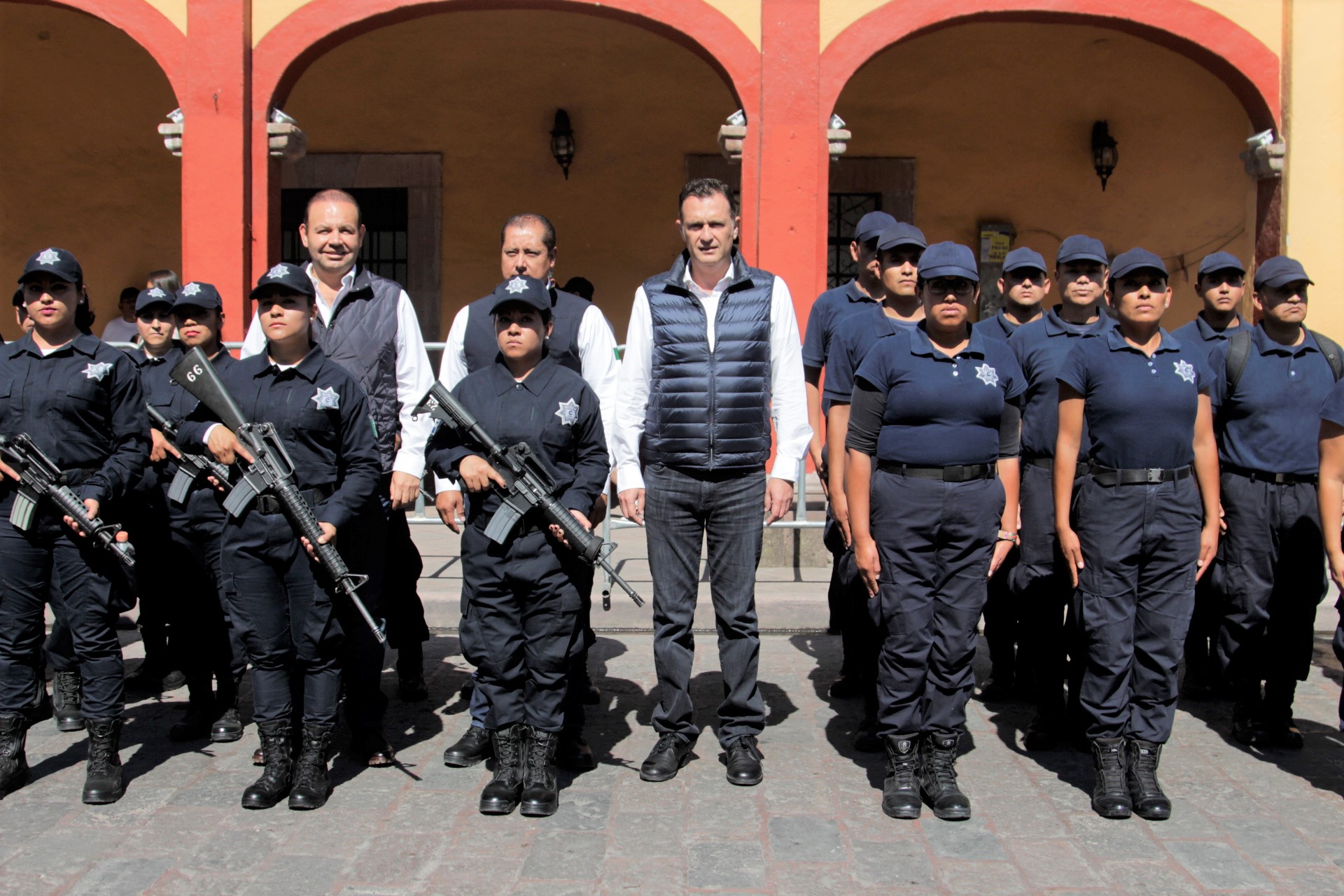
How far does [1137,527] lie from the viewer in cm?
433

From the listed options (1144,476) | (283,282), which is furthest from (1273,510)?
(283,282)

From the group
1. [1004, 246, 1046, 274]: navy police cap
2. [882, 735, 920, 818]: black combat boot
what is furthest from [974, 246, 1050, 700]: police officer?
[882, 735, 920, 818]: black combat boot

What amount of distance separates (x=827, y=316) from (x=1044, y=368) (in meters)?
0.99

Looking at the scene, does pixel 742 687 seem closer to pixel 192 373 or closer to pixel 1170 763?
pixel 1170 763

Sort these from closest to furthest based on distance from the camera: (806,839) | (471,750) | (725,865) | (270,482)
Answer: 1. (725,865)
2. (806,839)
3. (270,482)
4. (471,750)

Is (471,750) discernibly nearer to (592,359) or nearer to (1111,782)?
(592,359)

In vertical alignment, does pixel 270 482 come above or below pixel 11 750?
above

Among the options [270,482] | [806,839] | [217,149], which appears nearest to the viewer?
[806,839]

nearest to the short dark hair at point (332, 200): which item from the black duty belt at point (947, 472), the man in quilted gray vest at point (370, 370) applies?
the man in quilted gray vest at point (370, 370)

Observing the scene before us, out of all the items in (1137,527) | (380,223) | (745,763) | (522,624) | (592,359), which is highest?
(380,223)

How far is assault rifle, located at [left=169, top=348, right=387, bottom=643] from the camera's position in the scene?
419 cm

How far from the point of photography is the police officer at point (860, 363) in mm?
4871

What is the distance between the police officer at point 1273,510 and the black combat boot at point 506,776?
286cm

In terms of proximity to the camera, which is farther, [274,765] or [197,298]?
[197,298]
